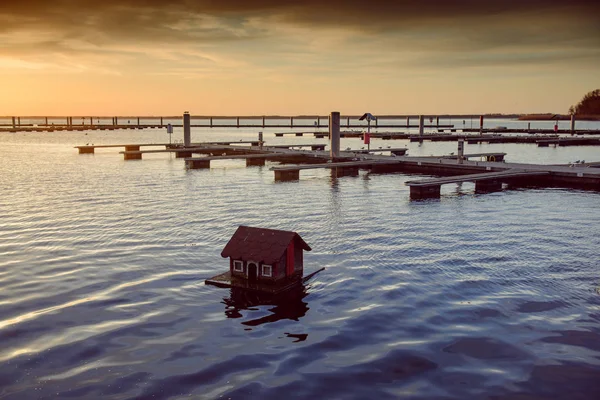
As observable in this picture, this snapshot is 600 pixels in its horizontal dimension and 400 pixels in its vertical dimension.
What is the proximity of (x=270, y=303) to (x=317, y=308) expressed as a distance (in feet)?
3.96

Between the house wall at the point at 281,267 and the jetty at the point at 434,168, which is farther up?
the jetty at the point at 434,168

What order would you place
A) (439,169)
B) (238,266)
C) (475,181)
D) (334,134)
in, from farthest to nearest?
1. (334,134)
2. (439,169)
3. (475,181)
4. (238,266)

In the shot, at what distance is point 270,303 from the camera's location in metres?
13.2

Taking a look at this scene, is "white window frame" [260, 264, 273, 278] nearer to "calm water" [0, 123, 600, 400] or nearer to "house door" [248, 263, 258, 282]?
"house door" [248, 263, 258, 282]

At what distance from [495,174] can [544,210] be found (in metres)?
7.48

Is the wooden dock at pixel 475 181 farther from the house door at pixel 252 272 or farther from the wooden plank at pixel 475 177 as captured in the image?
the house door at pixel 252 272

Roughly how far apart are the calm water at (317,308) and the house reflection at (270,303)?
50 mm

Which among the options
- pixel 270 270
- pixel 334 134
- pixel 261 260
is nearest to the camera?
pixel 261 260

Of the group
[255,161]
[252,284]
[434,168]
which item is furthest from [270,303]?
[255,161]

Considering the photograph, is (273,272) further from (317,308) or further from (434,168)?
(434,168)

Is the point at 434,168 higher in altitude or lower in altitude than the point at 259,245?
higher

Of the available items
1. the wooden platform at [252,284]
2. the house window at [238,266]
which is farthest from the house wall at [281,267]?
the house window at [238,266]

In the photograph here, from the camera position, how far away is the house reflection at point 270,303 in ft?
40.3

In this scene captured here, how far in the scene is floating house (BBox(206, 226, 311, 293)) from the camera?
1366cm
